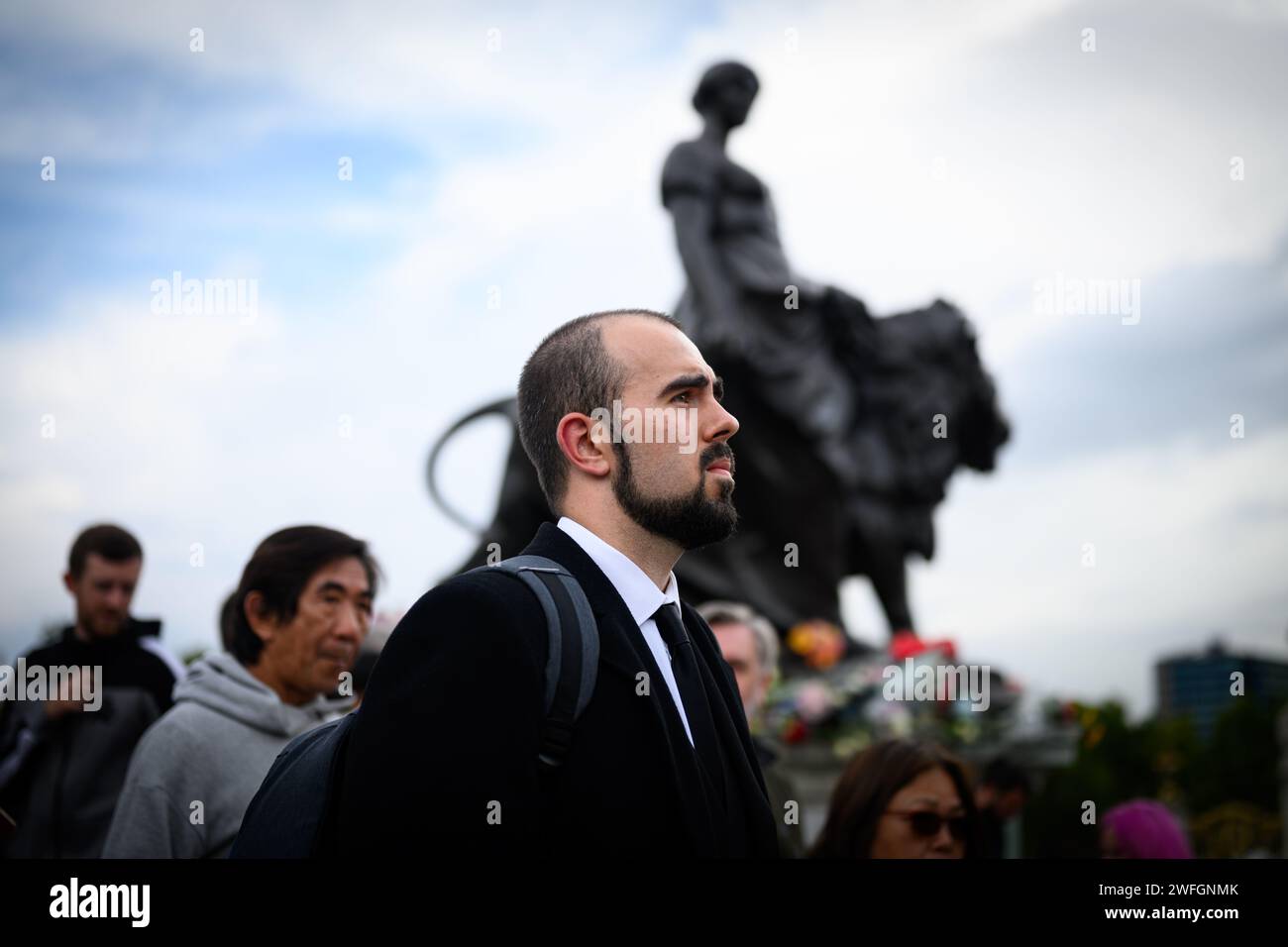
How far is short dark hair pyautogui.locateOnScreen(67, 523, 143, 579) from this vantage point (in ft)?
17.1

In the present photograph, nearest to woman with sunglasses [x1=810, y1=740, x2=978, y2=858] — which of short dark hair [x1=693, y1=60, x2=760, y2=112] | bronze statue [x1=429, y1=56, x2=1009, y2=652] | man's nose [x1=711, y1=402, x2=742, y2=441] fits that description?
man's nose [x1=711, y1=402, x2=742, y2=441]

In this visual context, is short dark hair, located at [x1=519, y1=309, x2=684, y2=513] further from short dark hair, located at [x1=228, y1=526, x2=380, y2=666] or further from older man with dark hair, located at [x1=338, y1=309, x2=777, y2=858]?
short dark hair, located at [x1=228, y1=526, x2=380, y2=666]

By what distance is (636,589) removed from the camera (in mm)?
2473

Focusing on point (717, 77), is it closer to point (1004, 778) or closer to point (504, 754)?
point (1004, 778)

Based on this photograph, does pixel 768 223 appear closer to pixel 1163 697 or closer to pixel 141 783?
pixel 141 783

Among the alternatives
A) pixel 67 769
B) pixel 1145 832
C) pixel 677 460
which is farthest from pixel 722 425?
pixel 67 769

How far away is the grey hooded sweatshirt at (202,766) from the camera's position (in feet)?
11.8

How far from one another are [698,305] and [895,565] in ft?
8.00

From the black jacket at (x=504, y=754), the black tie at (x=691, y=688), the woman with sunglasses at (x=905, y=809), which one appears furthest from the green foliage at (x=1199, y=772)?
the black jacket at (x=504, y=754)

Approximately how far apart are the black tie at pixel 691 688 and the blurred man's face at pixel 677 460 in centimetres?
13

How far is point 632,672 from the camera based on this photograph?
230cm

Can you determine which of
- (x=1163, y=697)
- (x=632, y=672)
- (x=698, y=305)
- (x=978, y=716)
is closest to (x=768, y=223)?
(x=698, y=305)

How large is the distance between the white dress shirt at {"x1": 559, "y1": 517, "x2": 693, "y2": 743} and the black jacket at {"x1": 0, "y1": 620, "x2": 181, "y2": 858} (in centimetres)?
276
